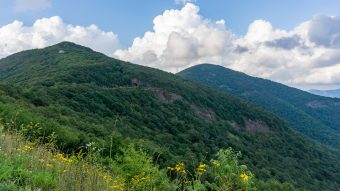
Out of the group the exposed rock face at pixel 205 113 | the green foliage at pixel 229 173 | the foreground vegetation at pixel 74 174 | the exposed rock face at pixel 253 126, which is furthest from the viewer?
the exposed rock face at pixel 253 126

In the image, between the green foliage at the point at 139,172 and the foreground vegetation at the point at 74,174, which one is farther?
the green foliage at the point at 139,172

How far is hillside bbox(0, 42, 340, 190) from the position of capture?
72131 mm

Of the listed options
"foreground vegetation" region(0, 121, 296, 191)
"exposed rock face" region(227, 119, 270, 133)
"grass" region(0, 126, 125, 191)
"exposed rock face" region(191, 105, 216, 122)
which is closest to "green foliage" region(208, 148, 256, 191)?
"foreground vegetation" region(0, 121, 296, 191)

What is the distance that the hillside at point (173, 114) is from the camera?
72.1 m

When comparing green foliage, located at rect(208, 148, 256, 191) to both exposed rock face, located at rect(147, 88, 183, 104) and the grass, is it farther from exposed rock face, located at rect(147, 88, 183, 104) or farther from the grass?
exposed rock face, located at rect(147, 88, 183, 104)

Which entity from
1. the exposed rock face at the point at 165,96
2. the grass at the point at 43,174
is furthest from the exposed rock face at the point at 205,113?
the grass at the point at 43,174

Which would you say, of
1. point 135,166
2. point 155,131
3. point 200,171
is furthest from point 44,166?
point 155,131

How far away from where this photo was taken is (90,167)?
21.3ft

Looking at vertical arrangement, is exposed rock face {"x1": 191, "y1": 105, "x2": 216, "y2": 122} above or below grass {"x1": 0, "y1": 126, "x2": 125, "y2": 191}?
above

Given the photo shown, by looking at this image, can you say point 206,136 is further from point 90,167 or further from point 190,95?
point 90,167

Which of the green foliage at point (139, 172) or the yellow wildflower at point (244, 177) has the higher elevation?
the yellow wildflower at point (244, 177)

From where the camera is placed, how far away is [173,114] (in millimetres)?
103312

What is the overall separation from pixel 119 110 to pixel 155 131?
33.2 feet

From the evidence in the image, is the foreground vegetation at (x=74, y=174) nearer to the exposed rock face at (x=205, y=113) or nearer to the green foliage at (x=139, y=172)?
the green foliage at (x=139, y=172)
